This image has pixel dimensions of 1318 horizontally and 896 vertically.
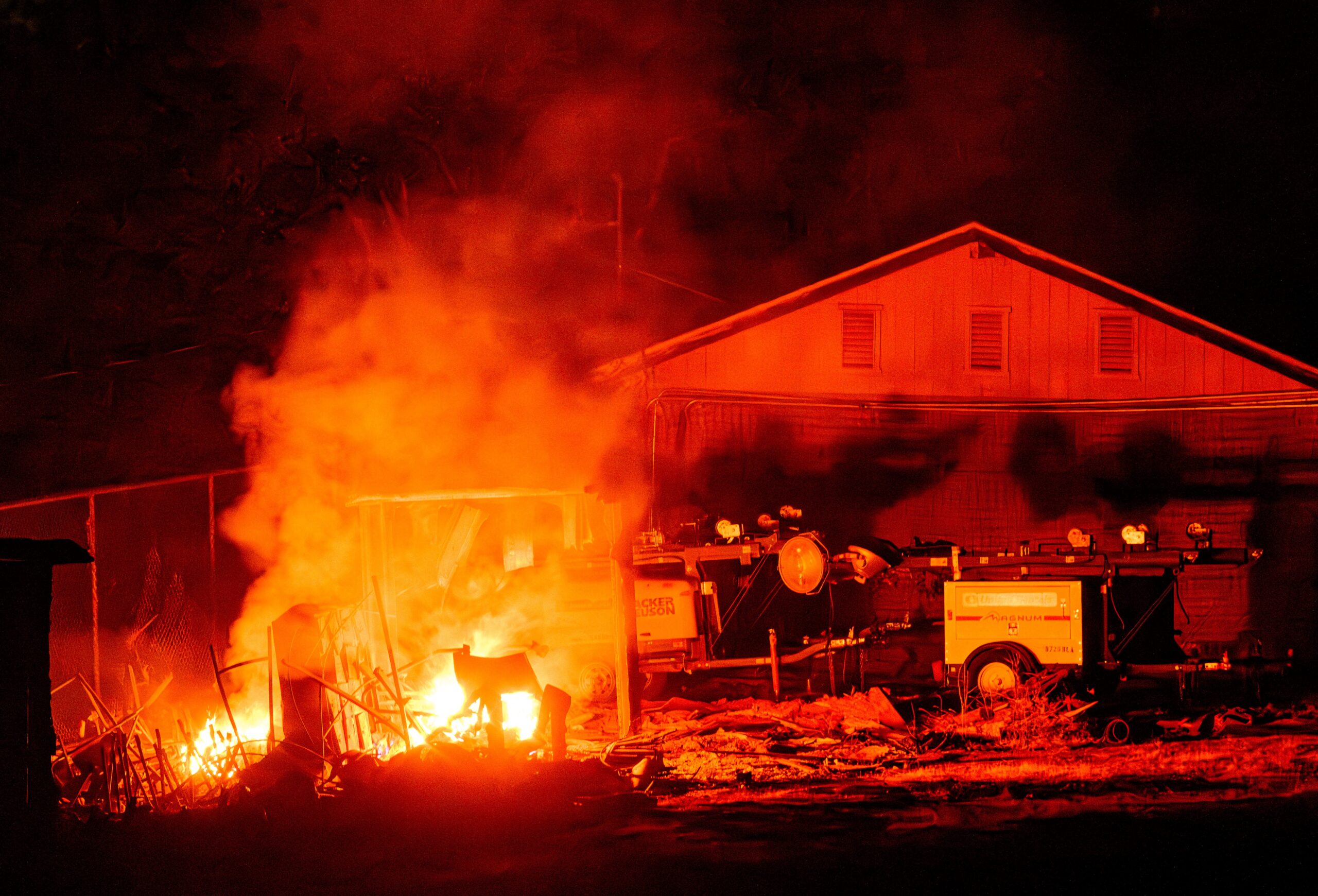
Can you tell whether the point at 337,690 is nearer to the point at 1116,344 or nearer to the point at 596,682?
the point at 596,682

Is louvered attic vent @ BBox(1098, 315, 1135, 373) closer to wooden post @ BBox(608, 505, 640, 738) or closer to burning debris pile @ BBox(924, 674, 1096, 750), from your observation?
burning debris pile @ BBox(924, 674, 1096, 750)

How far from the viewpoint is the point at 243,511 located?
15062 mm

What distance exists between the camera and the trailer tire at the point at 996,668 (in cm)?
1237

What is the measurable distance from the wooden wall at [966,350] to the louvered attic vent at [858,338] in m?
0.09

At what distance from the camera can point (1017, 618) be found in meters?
12.6

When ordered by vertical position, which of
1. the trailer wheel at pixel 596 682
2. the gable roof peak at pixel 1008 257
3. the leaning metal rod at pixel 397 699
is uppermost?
the gable roof peak at pixel 1008 257

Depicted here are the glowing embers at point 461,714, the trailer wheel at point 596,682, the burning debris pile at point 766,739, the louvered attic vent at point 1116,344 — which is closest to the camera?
the glowing embers at point 461,714

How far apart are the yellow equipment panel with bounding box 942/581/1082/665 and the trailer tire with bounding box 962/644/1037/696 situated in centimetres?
9

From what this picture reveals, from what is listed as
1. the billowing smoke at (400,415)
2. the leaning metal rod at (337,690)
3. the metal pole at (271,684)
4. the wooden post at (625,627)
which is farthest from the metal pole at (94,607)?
the wooden post at (625,627)

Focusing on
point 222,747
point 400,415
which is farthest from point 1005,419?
point 222,747

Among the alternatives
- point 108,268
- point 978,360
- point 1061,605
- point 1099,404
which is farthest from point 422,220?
point 1061,605

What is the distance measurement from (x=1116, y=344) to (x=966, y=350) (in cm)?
248

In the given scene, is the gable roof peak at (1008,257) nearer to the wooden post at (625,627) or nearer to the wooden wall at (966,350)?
the wooden wall at (966,350)

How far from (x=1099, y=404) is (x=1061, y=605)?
6.17 metres
